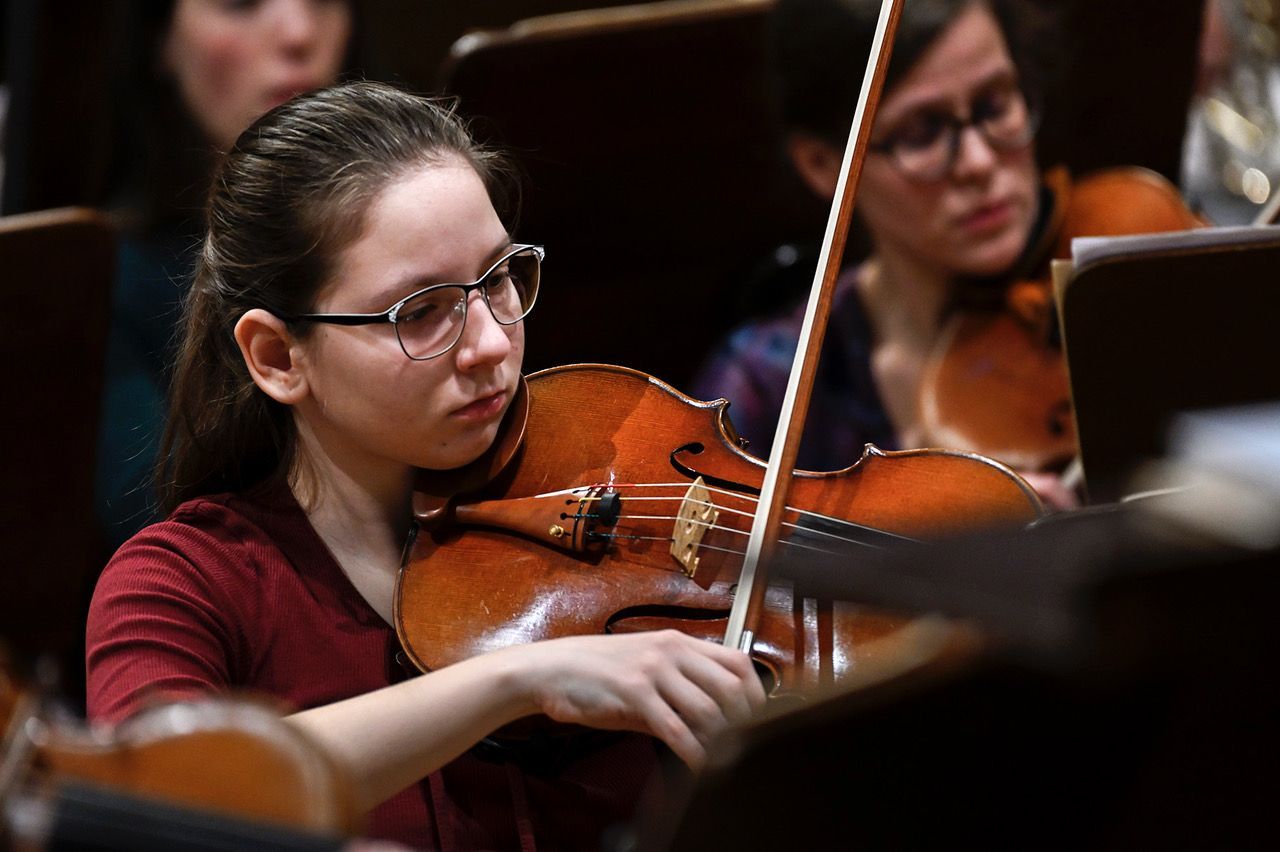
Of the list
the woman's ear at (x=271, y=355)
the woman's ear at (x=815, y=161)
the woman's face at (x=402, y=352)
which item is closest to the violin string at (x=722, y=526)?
the woman's face at (x=402, y=352)

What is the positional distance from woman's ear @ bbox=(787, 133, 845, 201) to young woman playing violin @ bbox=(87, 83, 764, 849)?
2.65 ft

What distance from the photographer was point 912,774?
0.65 metres

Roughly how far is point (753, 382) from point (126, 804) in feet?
3.82

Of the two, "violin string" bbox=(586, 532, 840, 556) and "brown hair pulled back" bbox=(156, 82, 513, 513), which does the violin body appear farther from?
"brown hair pulled back" bbox=(156, 82, 513, 513)

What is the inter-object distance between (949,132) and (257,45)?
3.25 feet

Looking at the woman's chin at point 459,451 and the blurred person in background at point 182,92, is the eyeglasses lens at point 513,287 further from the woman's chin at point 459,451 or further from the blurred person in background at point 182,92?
the blurred person in background at point 182,92

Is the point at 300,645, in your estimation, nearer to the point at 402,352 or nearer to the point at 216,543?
the point at 216,543

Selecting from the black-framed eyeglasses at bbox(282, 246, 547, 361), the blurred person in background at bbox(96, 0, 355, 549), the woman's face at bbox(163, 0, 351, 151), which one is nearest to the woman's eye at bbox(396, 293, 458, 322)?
the black-framed eyeglasses at bbox(282, 246, 547, 361)

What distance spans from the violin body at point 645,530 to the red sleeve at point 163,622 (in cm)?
11

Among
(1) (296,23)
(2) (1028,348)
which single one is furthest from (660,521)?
(1) (296,23)

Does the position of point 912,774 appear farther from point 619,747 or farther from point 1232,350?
point 1232,350

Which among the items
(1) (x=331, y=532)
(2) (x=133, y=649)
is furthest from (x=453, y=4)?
(2) (x=133, y=649)

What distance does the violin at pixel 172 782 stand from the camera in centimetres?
58

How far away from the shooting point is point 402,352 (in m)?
0.97
